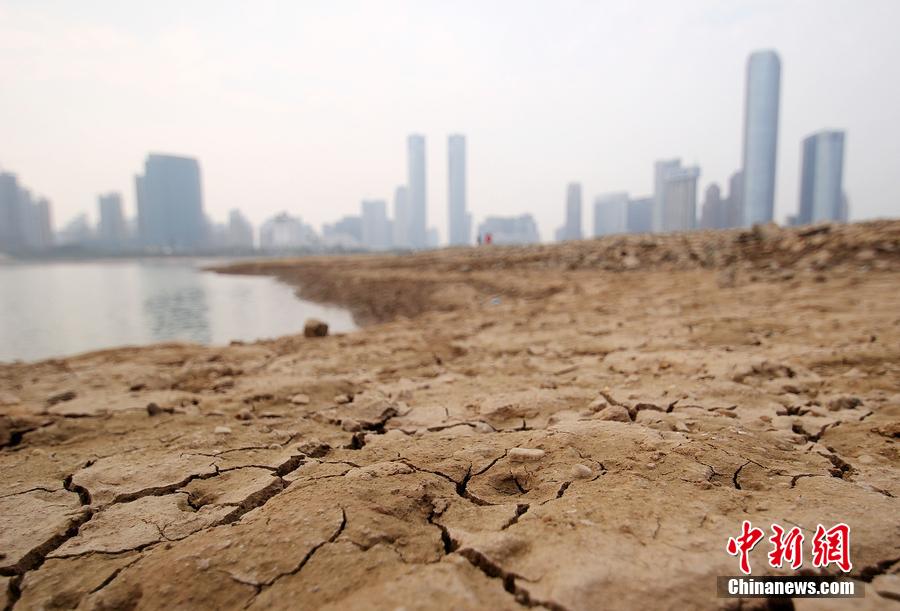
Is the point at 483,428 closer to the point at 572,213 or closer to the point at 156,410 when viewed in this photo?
the point at 156,410

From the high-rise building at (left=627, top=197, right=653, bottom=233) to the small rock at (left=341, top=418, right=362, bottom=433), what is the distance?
4127cm

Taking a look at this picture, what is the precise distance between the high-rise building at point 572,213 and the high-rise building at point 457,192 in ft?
59.5

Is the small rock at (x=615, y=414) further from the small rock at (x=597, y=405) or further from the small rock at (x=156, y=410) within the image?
the small rock at (x=156, y=410)

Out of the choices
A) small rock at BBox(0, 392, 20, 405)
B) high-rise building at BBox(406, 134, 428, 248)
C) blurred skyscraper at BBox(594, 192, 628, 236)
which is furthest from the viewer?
high-rise building at BBox(406, 134, 428, 248)

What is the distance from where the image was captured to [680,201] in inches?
1222

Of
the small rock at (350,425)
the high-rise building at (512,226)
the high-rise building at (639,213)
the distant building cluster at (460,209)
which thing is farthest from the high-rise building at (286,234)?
the small rock at (350,425)

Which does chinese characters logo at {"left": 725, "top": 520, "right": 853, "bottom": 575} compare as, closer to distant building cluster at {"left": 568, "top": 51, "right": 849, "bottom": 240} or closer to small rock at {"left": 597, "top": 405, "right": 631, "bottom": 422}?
small rock at {"left": 597, "top": 405, "right": 631, "bottom": 422}

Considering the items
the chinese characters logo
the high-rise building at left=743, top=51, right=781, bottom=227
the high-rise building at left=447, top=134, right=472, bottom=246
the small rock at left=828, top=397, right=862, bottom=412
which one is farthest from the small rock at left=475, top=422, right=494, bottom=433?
the high-rise building at left=447, top=134, right=472, bottom=246

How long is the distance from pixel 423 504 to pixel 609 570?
589mm

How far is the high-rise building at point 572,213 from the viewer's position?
165 ft

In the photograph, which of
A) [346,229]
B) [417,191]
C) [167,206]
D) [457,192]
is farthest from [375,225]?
[167,206]

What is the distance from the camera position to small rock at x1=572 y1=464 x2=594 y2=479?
4.80ft

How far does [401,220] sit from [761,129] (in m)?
62.7

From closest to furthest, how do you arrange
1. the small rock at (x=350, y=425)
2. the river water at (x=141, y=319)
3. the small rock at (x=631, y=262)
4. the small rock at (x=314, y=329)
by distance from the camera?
the small rock at (x=350, y=425) → the small rock at (x=314, y=329) → the river water at (x=141, y=319) → the small rock at (x=631, y=262)
